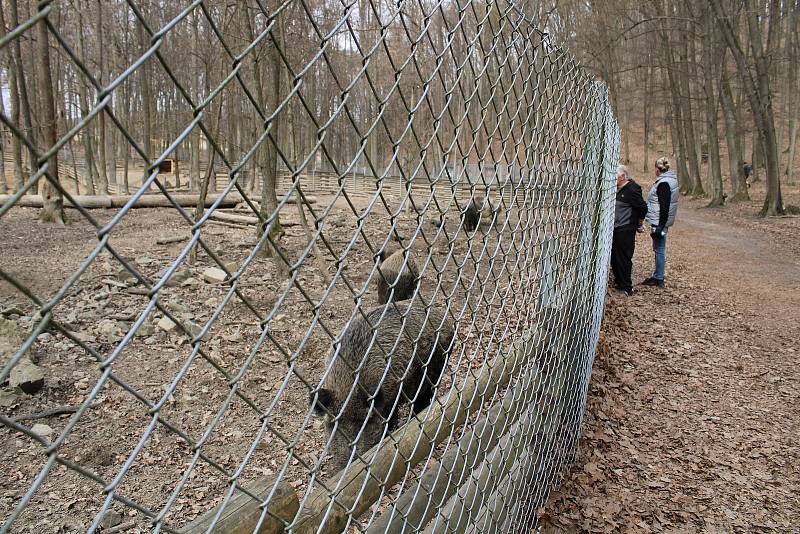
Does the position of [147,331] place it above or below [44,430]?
above

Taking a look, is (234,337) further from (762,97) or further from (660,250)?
(762,97)

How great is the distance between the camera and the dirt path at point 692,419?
3.40m

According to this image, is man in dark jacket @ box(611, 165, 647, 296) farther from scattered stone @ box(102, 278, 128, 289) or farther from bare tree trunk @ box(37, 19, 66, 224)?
bare tree trunk @ box(37, 19, 66, 224)

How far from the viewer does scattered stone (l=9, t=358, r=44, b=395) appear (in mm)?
4910

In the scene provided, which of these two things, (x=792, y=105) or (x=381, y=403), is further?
(x=792, y=105)

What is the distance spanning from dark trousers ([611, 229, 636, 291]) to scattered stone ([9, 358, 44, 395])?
6978 mm

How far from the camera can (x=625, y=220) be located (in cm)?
779

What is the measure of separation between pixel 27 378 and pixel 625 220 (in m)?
7.48

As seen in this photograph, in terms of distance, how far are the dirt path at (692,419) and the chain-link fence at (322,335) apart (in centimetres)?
42

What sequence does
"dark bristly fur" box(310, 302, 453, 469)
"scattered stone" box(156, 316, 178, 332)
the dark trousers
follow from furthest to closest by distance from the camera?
the dark trousers → "scattered stone" box(156, 316, 178, 332) → "dark bristly fur" box(310, 302, 453, 469)

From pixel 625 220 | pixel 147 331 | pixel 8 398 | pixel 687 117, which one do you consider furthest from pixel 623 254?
pixel 687 117

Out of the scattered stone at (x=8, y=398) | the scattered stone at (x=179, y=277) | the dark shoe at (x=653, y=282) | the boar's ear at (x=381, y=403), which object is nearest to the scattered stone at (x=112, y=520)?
the scattered stone at (x=8, y=398)

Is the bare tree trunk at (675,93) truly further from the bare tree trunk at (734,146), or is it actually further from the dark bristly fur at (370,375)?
the dark bristly fur at (370,375)

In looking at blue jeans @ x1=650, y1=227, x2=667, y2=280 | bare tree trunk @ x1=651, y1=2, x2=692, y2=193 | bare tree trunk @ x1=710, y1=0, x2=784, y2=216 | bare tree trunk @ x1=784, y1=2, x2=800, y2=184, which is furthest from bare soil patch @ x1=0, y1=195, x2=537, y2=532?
bare tree trunk @ x1=784, y1=2, x2=800, y2=184
